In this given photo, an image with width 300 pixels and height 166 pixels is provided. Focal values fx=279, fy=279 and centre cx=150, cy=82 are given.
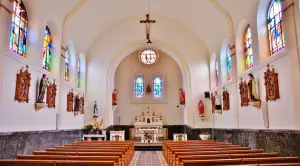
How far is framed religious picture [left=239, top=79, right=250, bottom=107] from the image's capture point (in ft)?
36.2

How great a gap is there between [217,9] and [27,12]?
800 centimetres

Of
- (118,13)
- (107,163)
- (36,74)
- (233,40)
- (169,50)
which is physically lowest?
(107,163)

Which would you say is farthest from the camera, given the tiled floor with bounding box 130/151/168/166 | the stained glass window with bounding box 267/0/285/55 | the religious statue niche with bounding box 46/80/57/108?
the religious statue niche with bounding box 46/80/57/108

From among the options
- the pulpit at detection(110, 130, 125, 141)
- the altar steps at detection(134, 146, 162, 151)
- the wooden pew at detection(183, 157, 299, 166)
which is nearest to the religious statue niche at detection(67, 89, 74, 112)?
the pulpit at detection(110, 130, 125, 141)

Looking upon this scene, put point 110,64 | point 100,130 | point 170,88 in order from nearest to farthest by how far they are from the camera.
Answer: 1. point 100,130
2. point 110,64
3. point 170,88

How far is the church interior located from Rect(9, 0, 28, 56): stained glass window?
4cm

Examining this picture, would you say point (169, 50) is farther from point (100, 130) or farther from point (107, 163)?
point (107, 163)

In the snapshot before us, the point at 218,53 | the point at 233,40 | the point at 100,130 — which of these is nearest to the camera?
the point at 233,40

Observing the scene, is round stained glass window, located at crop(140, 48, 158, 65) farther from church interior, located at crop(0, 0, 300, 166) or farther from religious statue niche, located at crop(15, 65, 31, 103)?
religious statue niche, located at crop(15, 65, 31, 103)

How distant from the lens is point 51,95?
11.2m

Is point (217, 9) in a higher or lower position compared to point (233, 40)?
higher

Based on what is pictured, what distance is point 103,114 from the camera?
698 inches

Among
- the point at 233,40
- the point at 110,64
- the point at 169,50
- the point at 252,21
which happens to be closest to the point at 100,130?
the point at 110,64

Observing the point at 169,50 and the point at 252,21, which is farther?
the point at 169,50
